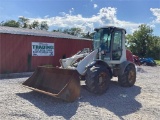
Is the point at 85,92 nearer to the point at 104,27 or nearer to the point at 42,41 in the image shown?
the point at 104,27

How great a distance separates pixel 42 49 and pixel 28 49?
44.4 inches

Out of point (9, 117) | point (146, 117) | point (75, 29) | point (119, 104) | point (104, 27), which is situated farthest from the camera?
point (75, 29)

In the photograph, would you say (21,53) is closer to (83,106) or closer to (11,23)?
(83,106)

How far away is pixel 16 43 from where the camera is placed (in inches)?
557

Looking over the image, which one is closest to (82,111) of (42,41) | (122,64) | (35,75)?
(35,75)

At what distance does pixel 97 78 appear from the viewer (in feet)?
25.0

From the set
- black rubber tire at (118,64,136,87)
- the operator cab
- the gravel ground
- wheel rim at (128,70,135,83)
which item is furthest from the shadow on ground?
the operator cab

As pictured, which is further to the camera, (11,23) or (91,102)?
(11,23)

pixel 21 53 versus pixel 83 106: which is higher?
pixel 21 53

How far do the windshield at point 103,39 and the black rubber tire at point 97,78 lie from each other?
46.0 inches

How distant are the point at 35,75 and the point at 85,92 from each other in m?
1.97

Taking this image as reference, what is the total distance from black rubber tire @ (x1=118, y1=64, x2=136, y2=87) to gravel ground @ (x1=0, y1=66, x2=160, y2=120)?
76 centimetres

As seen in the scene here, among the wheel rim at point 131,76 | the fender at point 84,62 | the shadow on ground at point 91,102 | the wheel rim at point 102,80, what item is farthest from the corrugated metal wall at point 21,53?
the wheel rim at point 102,80

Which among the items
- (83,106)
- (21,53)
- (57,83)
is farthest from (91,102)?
(21,53)
